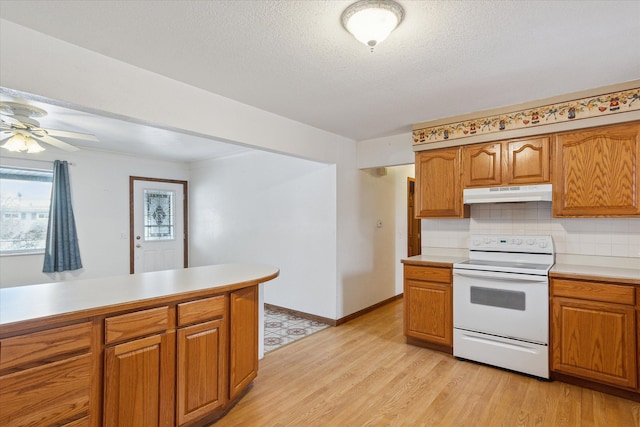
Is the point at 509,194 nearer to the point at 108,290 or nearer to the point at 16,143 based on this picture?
the point at 108,290

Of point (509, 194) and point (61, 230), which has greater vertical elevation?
point (509, 194)

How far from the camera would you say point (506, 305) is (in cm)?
281

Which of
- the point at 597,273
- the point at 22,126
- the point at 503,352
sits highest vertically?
the point at 22,126

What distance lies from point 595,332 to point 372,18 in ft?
8.83

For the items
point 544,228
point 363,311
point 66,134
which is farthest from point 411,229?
point 66,134

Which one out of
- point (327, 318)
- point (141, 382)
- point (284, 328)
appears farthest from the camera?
point (327, 318)

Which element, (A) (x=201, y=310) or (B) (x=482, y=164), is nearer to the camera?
(A) (x=201, y=310)

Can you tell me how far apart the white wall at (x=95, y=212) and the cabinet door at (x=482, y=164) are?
5.07 meters

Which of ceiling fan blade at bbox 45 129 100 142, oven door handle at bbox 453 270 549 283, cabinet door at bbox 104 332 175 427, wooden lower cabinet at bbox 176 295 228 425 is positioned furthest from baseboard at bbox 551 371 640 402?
ceiling fan blade at bbox 45 129 100 142

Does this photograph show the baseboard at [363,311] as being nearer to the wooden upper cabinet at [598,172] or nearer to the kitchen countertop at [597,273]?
the kitchen countertop at [597,273]

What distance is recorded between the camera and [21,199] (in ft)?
14.4

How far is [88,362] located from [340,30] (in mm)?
2119

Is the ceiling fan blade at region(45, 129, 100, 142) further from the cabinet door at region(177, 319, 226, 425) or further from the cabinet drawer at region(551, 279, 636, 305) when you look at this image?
the cabinet drawer at region(551, 279, 636, 305)

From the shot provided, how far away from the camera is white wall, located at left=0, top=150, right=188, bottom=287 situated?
4.45 metres
